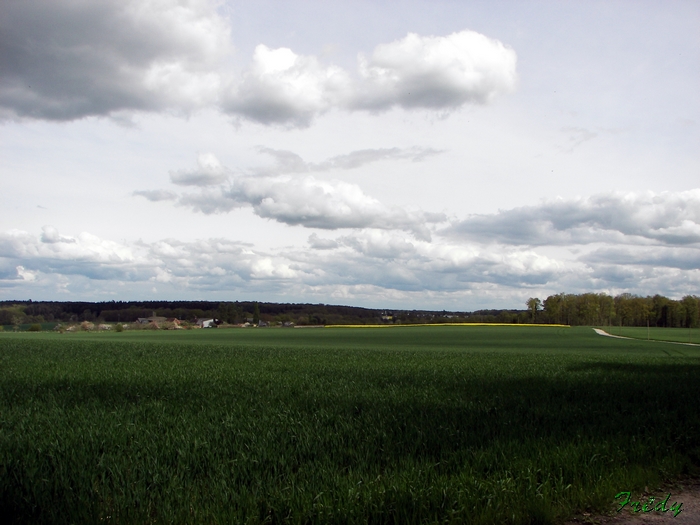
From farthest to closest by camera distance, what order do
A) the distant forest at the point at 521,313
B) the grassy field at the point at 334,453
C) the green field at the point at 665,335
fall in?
the distant forest at the point at 521,313, the green field at the point at 665,335, the grassy field at the point at 334,453

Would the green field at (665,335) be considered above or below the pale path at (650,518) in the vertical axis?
below

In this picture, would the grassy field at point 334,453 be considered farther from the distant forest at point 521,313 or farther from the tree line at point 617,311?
the tree line at point 617,311

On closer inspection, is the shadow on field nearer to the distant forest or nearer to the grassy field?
the grassy field

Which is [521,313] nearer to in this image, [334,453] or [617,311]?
[617,311]

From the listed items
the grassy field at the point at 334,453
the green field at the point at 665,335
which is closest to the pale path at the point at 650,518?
the grassy field at the point at 334,453

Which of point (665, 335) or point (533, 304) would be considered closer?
point (665, 335)

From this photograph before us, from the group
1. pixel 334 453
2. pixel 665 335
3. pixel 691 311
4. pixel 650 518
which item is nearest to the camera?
pixel 650 518

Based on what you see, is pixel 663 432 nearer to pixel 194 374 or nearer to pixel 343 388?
pixel 343 388

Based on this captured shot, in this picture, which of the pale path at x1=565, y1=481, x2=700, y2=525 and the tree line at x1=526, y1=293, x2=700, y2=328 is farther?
the tree line at x1=526, y1=293, x2=700, y2=328

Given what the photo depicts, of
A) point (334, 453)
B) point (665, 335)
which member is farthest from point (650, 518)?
point (665, 335)

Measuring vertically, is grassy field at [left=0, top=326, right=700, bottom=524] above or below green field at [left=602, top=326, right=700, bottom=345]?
above

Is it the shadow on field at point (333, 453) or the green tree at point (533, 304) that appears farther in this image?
the green tree at point (533, 304)

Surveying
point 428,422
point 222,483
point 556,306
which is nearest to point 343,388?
point 428,422

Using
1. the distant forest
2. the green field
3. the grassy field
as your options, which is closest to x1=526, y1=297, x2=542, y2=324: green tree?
the distant forest
